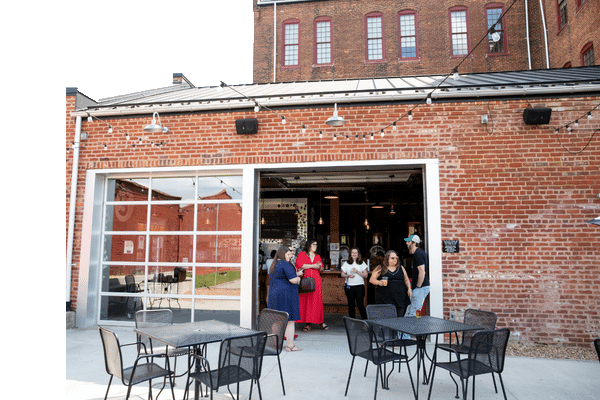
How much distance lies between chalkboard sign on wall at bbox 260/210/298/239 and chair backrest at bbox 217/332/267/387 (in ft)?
32.6

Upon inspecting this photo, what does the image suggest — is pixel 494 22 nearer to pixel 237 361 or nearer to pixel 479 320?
pixel 479 320

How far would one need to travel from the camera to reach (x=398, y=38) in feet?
68.0

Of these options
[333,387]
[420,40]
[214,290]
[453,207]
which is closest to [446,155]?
[453,207]

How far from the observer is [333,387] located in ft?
16.7

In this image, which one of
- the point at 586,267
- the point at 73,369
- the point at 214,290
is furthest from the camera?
the point at 214,290

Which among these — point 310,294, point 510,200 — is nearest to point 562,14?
point 510,200

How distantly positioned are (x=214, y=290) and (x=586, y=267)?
6511mm

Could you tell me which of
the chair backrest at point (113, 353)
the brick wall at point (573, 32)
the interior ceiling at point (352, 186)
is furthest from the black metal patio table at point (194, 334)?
the brick wall at point (573, 32)

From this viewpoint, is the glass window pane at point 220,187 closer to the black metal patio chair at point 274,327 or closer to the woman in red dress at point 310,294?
the woman in red dress at point 310,294

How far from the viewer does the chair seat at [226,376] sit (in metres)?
3.99

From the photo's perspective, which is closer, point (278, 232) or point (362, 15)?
point (278, 232)

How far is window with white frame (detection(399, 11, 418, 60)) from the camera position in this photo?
67.4ft

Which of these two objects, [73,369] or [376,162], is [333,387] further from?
[376,162]

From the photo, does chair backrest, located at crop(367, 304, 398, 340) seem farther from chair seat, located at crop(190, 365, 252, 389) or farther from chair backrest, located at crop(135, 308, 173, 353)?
chair backrest, located at crop(135, 308, 173, 353)
